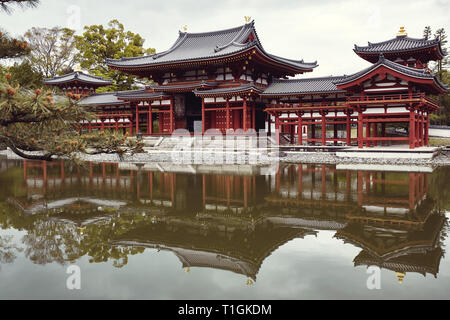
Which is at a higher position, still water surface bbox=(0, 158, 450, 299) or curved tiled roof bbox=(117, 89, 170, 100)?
curved tiled roof bbox=(117, 89, 170, 100)

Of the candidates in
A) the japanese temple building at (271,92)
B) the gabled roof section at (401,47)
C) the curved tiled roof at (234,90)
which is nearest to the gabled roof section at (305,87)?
the japanese temple building at (271,92)

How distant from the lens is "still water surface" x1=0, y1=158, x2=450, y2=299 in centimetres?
555

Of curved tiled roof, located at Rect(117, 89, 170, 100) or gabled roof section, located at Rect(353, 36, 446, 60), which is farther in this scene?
curved tiled roof, located at Rect(117, 89, 170, 100)

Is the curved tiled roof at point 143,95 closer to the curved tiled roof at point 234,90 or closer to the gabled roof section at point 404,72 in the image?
the curved tiled roof at point 234,90

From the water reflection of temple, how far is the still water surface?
0.10 feet

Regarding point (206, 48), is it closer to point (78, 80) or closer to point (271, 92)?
point (271, 92)

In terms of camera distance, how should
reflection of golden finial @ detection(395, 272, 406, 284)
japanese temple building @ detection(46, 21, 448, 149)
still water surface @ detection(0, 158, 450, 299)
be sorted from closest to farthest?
still water surface @ detection(0, 158, 450, 299) → reflection of golden finial @ detection(395, 272, 406, 284) → japanese temple building @ detection(46, 21, 448, 149)

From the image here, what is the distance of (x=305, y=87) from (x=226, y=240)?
25.0m

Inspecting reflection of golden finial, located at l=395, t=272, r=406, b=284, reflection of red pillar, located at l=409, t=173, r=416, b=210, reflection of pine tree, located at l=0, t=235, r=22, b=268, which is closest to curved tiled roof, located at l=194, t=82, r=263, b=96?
reflection of red pillar, located at l=409, t=173, r=416, b=210

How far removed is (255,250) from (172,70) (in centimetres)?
3056

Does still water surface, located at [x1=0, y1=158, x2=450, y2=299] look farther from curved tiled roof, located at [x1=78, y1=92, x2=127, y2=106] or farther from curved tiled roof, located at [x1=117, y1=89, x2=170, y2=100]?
curved tiled roof, located at [x1=78, y1=92, x2=127, y2=106]

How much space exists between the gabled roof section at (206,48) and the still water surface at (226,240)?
68.4 feet
